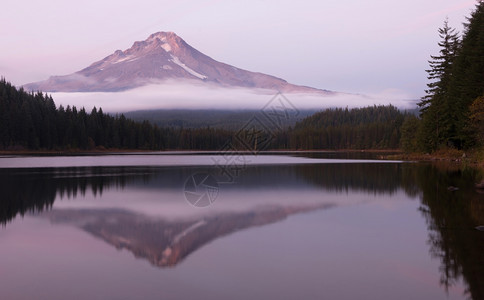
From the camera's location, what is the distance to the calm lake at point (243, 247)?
31.6 ft

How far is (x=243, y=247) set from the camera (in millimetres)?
13430

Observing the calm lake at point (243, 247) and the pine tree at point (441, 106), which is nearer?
the calm lake at point (243, 247)

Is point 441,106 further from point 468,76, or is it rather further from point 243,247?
point 243,247

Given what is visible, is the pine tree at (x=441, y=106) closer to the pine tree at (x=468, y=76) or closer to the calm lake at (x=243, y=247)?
the pine tree at (x=468, y=76)

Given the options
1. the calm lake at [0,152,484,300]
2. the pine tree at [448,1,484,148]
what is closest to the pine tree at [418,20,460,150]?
the pine tree at [448,1,484,148]

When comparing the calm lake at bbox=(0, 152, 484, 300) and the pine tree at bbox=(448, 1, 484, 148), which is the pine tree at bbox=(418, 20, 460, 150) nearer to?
the pine tree at bbox=(448, 1, 484, 148)

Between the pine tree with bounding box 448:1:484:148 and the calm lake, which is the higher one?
the pine tree with bounding box 448:1:484:148

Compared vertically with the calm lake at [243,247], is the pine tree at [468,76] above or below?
above

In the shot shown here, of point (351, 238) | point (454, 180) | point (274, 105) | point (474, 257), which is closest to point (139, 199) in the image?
point (351, 238)

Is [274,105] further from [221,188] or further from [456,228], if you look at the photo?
[456,228]

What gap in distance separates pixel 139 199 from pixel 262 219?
9394 mm

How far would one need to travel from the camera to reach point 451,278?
1018 centimetres

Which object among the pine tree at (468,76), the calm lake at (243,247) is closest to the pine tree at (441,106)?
the pine tree at (468,76)

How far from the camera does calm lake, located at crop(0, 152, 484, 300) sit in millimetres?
9641
